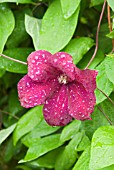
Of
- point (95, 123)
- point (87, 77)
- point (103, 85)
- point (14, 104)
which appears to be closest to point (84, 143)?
point (95, 123)

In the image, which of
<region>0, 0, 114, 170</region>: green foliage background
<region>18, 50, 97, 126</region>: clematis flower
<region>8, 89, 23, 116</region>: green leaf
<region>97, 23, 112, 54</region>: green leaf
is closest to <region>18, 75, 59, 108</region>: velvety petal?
<region>18, 50, 97, 126</region>: clematis flower

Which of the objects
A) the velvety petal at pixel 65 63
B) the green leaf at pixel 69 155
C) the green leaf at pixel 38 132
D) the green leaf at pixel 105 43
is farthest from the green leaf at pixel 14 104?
the velvety petal at pixel 65 63

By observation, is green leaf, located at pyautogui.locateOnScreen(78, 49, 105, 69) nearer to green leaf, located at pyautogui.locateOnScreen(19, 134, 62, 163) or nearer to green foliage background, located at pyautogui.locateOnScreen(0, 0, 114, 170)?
green foliage background, located at pyautogui.locateOnScreen(0, 0, 114, 170)

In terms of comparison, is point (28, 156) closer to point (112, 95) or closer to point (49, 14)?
point (112, 95)

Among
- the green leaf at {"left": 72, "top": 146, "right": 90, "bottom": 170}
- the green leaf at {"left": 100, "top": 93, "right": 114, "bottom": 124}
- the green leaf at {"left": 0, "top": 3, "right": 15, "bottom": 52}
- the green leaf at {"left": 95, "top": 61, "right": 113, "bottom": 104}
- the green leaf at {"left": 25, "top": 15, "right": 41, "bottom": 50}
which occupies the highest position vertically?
the green leaf at {"left": 0, "top": 3, "right": 15, "bottom": 52}

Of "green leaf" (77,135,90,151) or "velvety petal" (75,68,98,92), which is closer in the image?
"velvety petal" (75,68,98,92)

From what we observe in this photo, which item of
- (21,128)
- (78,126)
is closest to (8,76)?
(21,128)
